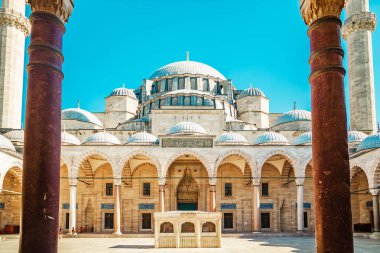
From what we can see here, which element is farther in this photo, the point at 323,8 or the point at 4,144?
the point at 4,144

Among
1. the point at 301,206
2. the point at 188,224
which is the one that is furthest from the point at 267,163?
the point at 188,224

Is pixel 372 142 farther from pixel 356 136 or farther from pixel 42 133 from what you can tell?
pixel 42 133

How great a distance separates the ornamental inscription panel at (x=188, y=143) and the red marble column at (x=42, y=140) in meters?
19.7

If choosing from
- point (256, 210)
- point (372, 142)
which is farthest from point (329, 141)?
point (256, 210)

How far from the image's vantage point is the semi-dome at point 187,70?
117 ft

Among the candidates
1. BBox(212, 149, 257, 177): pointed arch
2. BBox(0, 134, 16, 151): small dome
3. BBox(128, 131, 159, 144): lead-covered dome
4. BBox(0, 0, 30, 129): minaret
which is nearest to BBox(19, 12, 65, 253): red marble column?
BBox(0, 134, 16, 151): small dome

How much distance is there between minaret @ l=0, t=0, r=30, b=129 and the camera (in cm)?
2592

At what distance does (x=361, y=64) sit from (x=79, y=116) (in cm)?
1902

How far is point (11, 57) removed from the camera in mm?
26219

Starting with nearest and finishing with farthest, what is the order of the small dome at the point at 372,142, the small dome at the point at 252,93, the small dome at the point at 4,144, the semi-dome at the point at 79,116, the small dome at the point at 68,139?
the small dome at the point at 372,142 < the small dome at the point at 4,144 < the small dome at the point at 68,139 < the semi-dome at the point at 79,116 < the small dome at the point at 252,93

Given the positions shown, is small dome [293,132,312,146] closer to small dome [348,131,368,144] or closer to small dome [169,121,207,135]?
small dome [348,131,368,144]

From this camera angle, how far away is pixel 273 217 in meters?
26.7

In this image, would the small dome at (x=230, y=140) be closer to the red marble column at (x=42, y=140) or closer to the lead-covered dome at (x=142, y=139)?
the lead-covered dome at (x=142, y=139)

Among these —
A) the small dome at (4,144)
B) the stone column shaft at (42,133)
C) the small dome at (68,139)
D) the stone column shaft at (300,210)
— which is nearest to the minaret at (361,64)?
the stone column shaft at (300,210)
